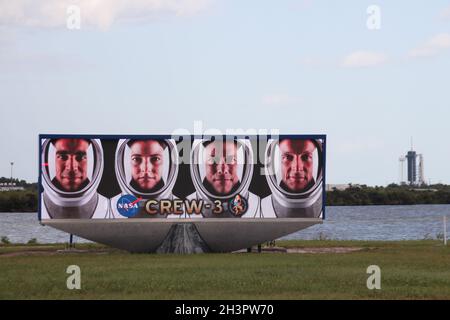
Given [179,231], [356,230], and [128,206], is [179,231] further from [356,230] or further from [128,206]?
[356,230]

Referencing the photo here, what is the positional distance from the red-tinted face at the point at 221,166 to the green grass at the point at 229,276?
3.24 m

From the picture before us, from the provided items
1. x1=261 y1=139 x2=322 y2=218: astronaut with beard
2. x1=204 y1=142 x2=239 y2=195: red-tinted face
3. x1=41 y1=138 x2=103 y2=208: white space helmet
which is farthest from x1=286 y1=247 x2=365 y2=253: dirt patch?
x1=41 y1=138 x2=103 y2=208: white space helmet

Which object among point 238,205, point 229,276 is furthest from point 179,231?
point 229,276

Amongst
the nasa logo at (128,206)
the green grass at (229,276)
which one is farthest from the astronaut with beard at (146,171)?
the green grass at (229,276)

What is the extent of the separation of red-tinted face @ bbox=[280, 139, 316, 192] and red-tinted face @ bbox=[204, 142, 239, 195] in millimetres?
1936

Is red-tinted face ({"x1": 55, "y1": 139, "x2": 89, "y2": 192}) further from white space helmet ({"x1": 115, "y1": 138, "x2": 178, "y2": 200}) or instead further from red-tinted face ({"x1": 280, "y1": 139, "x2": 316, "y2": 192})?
red-tinted face ({"x1": 280, "y1": 139, "x2": 316, "y2": 192})

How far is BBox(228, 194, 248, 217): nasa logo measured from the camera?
40.5 m

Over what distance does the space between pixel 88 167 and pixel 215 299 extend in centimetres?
1762

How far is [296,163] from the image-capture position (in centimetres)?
4066

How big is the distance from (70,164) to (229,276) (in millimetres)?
13383

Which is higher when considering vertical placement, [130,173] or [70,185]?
[130,173]

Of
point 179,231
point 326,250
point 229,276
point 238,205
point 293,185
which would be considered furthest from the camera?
point 326,250

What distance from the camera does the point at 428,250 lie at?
134 feet
